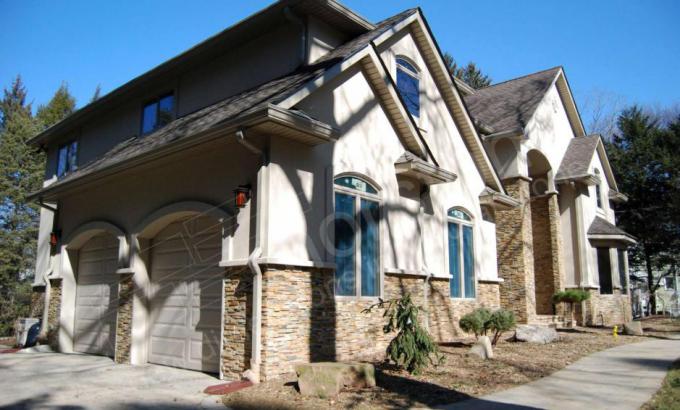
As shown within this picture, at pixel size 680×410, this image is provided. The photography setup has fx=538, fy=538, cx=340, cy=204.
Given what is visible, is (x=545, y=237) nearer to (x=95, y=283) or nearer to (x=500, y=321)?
(x=500, y=321)

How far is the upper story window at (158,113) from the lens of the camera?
46.8 ft

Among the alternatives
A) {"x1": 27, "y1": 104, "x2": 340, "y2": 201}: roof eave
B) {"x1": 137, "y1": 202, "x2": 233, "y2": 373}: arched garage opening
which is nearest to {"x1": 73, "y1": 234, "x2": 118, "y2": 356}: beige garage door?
{"x1": 137, "y1": 202, "x2": 233, "y2": 373}: arched garage opening

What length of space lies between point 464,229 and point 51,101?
31693 mm

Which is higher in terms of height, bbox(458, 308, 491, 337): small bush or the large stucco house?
the large stucco house

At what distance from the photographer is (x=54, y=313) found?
44.8 ft

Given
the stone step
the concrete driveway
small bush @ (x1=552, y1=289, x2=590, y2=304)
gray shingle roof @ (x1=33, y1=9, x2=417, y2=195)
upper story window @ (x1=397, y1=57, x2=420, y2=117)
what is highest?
upper story window @ (x1=397, y1=57, x2=420, y2=117)

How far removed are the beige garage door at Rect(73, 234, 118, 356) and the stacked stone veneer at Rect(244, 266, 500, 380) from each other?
4744 mm

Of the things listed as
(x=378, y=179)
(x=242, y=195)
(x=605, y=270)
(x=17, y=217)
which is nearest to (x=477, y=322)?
(x=378, y=179)

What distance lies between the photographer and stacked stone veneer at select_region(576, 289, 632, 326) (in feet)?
68.1

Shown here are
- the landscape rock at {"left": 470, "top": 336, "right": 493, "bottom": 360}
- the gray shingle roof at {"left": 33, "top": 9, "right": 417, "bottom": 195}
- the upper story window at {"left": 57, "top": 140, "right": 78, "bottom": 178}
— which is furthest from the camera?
the upper story window at {"left": 57, "top": 140, "right": 78, "bottom": 178}

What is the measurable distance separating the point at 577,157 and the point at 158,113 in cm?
1689

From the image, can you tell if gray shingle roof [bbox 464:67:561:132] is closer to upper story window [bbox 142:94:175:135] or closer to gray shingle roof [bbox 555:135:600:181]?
gray shingle roof [bbox 555:135:600:181]

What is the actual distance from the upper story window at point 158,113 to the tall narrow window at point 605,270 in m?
18.6

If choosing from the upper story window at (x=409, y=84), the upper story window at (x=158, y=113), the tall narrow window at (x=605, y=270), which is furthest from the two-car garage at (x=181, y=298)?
the tall narrow window at (x=605, y=270)
